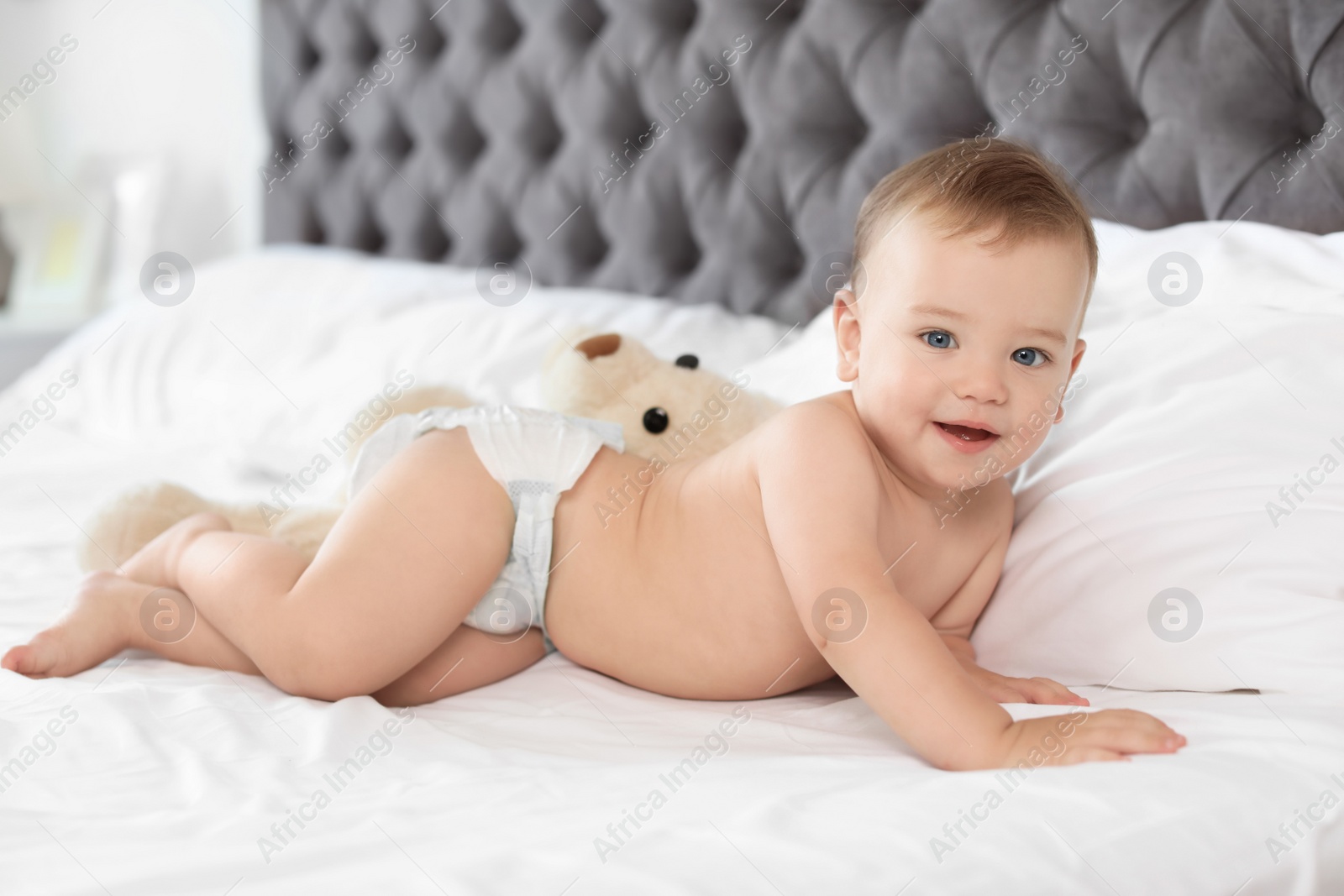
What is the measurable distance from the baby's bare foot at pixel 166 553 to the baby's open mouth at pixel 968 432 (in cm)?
79

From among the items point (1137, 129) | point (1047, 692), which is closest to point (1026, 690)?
point (1047, 692)

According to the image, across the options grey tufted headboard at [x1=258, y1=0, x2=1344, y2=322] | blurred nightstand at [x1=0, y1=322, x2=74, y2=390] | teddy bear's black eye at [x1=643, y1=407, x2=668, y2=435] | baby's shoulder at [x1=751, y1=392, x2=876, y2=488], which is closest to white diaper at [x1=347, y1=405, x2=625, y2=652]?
teddy bear's black eye at [x1=643, y1=407, x2=668, y2=435]

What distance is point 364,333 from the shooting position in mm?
1988

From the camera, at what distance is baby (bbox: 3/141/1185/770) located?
0.87 metres

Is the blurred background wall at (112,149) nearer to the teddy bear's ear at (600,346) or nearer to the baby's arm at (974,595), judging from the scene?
the teddy bear's ear at (600,346)

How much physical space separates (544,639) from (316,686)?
0.79ft

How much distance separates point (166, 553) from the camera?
3.82 ft

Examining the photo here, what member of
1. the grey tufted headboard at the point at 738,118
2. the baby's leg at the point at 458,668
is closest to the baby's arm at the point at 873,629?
the baby's leg at the point at 458,668

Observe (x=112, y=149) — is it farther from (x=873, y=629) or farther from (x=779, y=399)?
(x=873, y=629)

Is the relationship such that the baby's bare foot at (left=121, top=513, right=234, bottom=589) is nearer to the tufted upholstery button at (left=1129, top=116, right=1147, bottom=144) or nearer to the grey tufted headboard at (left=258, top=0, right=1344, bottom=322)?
the grey tufted headboard at (left=258, top=0, right=1344, bottom=322)

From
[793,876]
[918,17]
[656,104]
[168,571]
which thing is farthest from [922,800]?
[656,104]

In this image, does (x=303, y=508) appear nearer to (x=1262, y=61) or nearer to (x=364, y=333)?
(x=364, y=333)

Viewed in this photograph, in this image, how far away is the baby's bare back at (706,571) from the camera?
39.3 inches

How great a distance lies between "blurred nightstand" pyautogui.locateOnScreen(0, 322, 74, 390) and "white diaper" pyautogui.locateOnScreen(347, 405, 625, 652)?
6.89 ft
